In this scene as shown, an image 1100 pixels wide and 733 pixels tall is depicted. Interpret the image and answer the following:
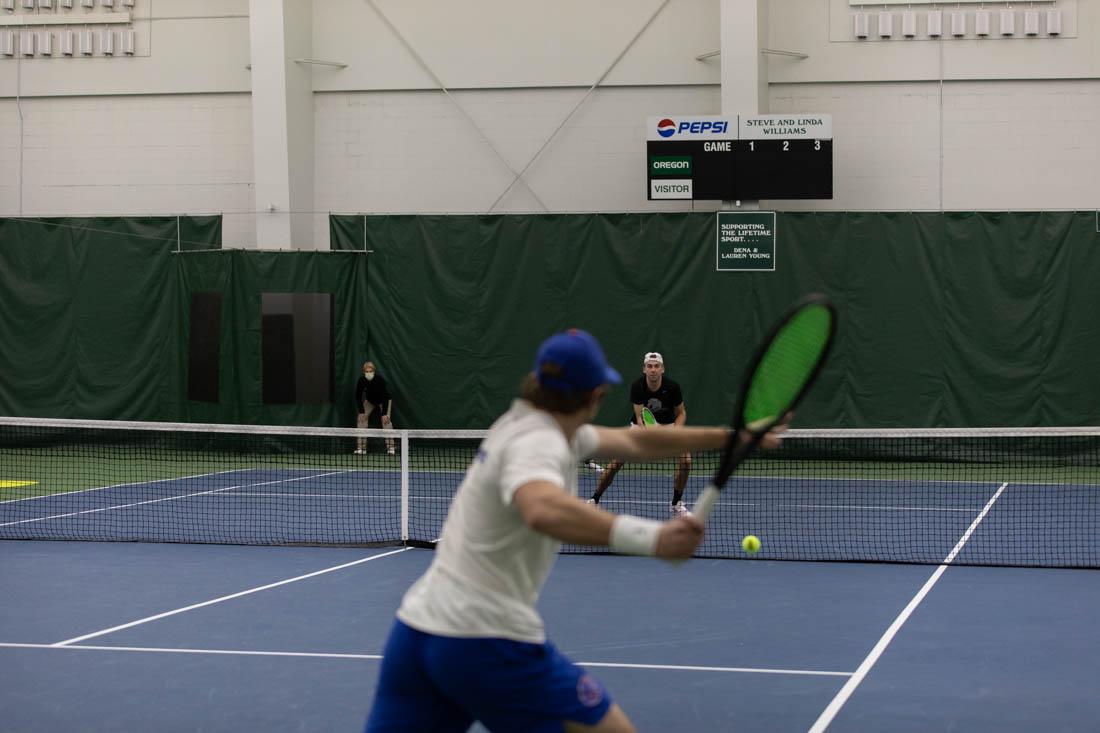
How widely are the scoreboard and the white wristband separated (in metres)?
14.7

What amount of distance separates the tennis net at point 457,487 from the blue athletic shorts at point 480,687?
17.6 feet

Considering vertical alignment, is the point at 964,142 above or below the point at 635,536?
above

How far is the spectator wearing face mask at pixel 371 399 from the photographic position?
18516 millimetres

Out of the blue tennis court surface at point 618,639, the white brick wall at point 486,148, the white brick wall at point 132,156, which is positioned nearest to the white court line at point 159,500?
the blue tennis court surface at point 618,639

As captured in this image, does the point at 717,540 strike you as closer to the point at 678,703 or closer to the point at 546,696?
the point at 678,703

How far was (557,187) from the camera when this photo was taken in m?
19.0

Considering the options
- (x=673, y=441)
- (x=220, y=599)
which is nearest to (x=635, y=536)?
(x=673, y=441)

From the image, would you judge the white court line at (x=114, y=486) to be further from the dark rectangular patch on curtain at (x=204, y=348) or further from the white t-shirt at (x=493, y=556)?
the white t-shirt at (x=493, y=556)

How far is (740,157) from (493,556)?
14.7m

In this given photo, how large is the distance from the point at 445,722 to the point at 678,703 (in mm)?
2828

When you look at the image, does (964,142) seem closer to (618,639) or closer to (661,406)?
(661,406)

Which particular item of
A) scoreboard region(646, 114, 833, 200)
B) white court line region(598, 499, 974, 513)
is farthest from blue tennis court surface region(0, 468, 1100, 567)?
scoreboard region(646, 114, 833, 200)

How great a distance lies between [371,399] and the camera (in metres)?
18.6

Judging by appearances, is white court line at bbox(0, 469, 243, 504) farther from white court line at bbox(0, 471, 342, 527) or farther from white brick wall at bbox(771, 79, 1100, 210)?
white brick wall at bbox(771, 79, 1100, 210)
